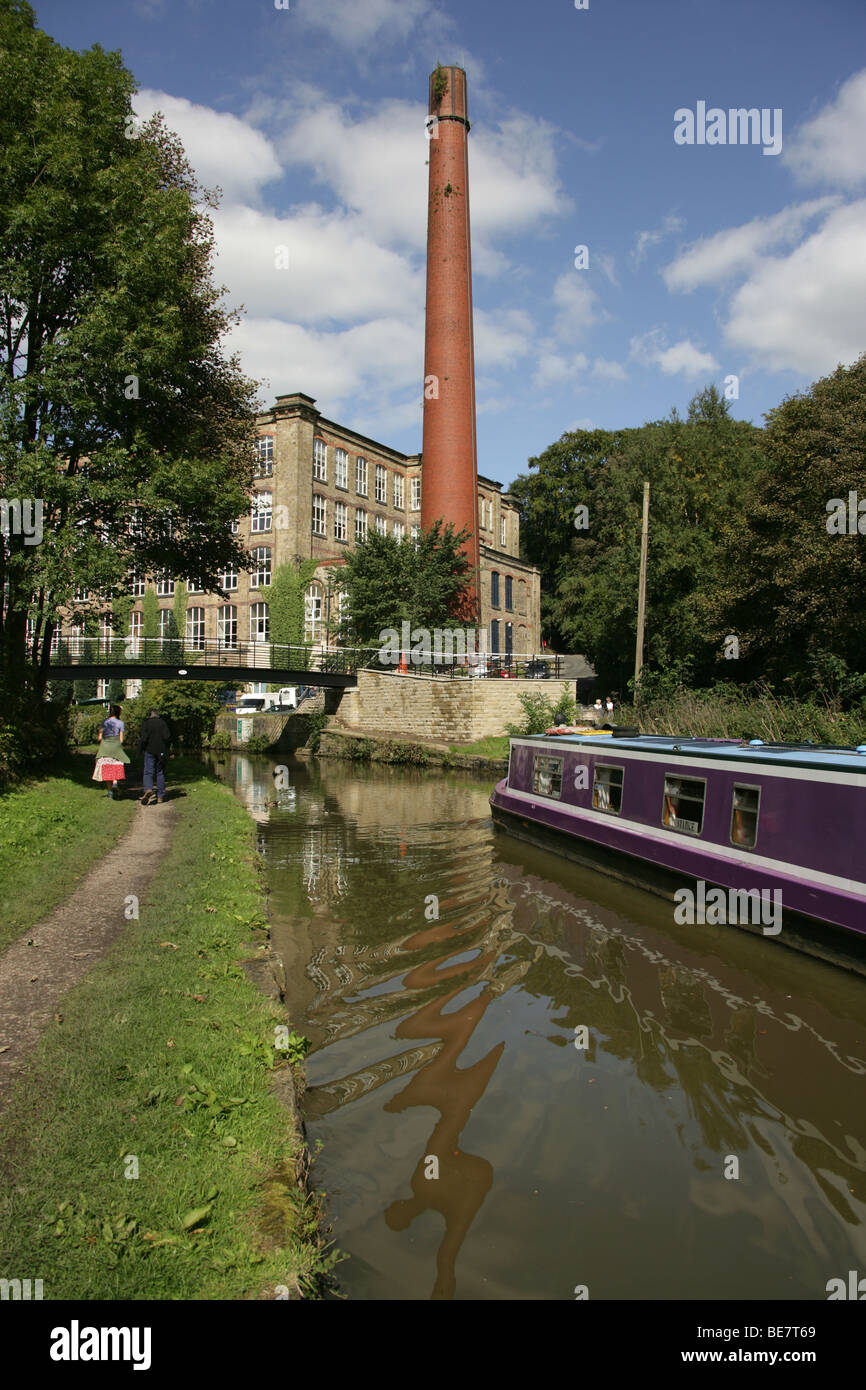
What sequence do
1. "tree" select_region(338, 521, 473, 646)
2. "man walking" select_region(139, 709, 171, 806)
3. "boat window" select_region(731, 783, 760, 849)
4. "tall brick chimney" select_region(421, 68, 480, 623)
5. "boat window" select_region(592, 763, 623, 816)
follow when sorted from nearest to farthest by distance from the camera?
"boat window" select_region(731, 783, 760, 849), "boat window" select_region(592, 763, 623, 816), "man walking" select_region(139, 709, 171, 806), "tree" select_region(338, 521, 473, 646), "tall brick chimney" select_region(421, 68, 480, 623)

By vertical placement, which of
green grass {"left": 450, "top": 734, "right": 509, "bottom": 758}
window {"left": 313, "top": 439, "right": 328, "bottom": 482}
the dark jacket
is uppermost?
window {"left": 313, "top": 439, "right": 328, "bottom": 482}

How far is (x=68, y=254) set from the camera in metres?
13.0

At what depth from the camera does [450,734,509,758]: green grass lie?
26906 mm

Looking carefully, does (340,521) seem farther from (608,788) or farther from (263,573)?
(608,788)

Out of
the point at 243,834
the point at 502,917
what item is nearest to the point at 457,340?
the point at 243,834

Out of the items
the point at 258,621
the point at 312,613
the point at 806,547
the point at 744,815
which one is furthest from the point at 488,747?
the point at 744,815

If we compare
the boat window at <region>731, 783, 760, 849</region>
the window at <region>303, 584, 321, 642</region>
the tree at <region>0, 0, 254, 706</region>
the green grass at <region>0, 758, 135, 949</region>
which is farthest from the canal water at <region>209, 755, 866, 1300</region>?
the window at <region>303, 584, 321, 642</region>

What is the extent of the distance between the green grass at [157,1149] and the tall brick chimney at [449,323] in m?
28.3

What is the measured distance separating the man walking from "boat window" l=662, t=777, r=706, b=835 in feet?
27.8

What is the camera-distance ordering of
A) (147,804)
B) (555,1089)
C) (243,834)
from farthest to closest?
1. (147,804)
2. (243,834)
3. (555,1089)

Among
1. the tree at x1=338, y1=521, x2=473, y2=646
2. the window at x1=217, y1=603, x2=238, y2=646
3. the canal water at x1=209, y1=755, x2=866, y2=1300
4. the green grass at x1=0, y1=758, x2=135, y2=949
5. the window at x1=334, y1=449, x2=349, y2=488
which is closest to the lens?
the canal water at x1=209, y1=755, x2=866, y2=1300

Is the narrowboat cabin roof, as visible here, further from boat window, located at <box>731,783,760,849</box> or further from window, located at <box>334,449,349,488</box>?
window, located at <box>334,449,349,488</box>

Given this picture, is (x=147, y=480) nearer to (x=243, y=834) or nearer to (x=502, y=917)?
(x=243, y=834)
